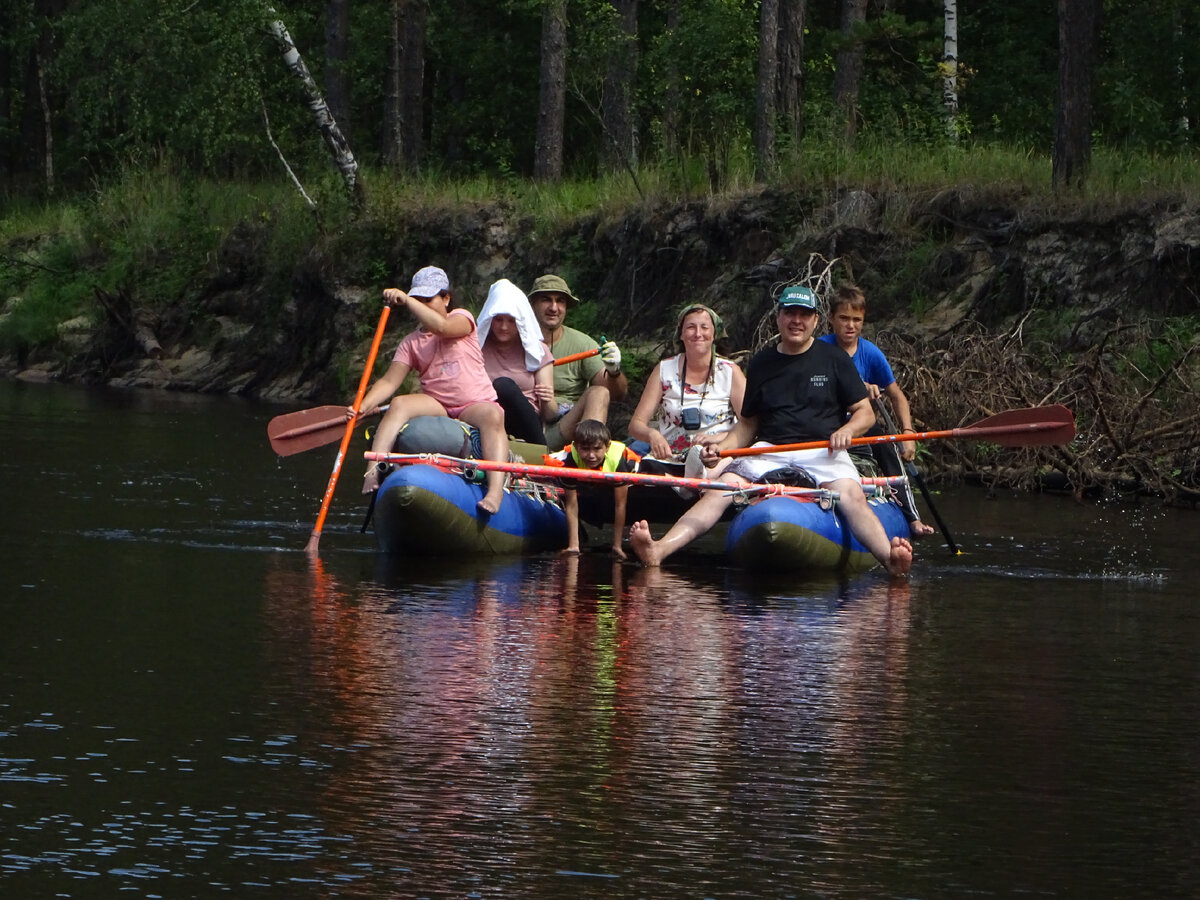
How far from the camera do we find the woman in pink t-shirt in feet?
38.1

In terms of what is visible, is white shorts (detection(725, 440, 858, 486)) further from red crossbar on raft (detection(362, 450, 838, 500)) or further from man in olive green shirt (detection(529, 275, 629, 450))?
man in olive green shirt (detection(529, 275, 629, 450))

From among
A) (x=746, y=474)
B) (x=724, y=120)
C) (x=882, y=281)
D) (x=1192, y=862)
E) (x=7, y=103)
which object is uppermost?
(x=7, y=103)

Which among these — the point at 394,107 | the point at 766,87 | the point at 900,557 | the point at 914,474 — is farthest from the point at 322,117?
the point at 900,557

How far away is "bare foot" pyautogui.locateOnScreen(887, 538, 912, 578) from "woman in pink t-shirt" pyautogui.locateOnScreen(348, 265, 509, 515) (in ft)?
6.85

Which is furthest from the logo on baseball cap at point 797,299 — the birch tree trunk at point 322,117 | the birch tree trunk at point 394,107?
the birch tree trunk at point 394,107

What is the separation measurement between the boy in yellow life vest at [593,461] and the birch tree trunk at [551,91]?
55.9 feet

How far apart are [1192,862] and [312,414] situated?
27.5ft

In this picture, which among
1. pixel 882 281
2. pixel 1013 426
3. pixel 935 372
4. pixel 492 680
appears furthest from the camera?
pixel 882 281

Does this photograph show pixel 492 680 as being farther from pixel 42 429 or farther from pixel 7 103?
pixel 7 103

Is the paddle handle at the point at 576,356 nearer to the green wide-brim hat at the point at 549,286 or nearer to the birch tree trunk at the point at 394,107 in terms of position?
the green wide-brim hat at the point at 549,286

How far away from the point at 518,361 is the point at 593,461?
4.24 feet

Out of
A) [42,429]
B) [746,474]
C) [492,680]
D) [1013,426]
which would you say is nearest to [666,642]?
[492,680]

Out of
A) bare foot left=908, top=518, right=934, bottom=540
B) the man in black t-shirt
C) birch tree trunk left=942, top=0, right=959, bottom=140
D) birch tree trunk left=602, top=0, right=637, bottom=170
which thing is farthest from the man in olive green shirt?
birch tree trunk left=602, top=0, right=637, bottom=170

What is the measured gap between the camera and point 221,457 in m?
17.7
